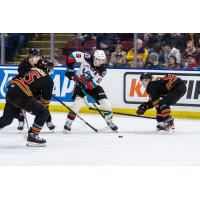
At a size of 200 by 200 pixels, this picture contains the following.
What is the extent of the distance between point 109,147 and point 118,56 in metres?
3.76

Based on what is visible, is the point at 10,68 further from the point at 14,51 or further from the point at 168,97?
the point at 168,97

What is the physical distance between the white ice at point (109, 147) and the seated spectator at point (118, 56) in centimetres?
153

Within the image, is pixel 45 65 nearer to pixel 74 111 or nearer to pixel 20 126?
pixel 74 111

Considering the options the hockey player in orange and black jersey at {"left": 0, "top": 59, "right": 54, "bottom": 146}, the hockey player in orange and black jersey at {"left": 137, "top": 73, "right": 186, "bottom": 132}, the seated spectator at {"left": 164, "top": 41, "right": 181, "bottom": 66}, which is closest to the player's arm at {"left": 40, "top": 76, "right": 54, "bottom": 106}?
the hockey player in orange and black jersey at {"left": 0, "top": 59, "right": 54, "bottom": 146}

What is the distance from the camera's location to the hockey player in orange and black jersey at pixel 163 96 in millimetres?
8938

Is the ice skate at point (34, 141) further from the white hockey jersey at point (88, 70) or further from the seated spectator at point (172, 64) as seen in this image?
the seated spectator at point (172, 64)

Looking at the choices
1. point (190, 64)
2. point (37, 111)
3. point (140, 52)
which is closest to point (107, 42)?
point (140, 52)

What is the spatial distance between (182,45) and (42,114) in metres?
4.07

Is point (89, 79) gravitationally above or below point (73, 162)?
above

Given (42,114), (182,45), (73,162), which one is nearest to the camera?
(73,162)

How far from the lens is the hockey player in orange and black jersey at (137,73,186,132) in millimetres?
8938

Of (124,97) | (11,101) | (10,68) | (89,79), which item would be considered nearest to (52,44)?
(10,68)

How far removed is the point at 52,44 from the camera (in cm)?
1206

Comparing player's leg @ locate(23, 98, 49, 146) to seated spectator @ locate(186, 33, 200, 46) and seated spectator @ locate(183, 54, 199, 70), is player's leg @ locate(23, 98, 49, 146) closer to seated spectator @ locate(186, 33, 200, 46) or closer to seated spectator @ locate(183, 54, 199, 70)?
seated spectator @ locate(183, 54, 199, 70)
